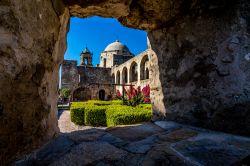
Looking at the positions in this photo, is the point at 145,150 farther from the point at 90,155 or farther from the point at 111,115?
the point at 111,115

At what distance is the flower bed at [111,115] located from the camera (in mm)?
6539

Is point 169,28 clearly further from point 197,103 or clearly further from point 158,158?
point 158,158

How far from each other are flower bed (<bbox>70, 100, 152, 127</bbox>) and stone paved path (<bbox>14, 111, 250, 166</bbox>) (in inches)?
195

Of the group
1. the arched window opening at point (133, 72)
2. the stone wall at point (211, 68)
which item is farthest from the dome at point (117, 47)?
the stone wall at point (211, 68)

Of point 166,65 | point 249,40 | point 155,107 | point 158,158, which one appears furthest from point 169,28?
point 158,158

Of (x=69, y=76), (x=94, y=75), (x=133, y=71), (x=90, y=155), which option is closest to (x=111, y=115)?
(x=90, y=155)

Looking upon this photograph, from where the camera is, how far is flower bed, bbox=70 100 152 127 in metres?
6.54

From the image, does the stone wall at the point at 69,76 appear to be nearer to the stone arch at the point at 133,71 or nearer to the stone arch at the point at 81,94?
the stone arch at the point at 81,94

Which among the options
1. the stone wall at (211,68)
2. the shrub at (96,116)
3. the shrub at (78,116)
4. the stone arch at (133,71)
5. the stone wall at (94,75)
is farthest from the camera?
the stone wall at (94,75)

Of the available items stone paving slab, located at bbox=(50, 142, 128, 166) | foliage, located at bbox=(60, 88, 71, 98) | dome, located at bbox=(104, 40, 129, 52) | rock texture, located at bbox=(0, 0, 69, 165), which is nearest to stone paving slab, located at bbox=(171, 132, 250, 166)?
stone paving slab, located at bbox=(50, 142, 128, 166)

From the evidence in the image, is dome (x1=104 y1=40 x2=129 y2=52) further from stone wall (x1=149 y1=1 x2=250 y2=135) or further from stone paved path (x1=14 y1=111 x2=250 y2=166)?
stone paved path (x1=14 y1=111 x2=250 y2=166)

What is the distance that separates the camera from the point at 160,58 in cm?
244

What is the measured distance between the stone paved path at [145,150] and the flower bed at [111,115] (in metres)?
4.95

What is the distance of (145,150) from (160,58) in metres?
1.45
